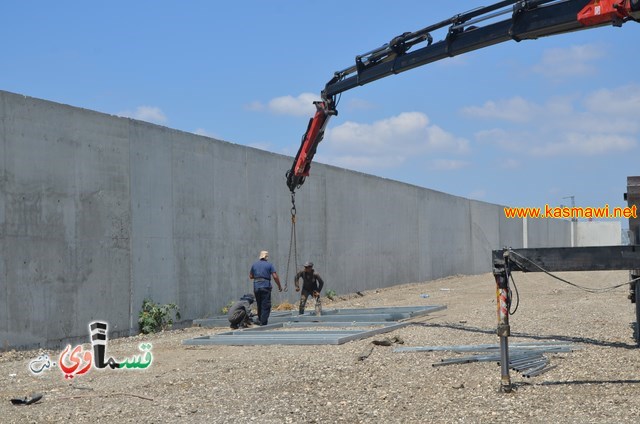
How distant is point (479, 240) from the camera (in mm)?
43531

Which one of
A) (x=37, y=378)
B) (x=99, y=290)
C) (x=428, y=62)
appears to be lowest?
(x=37, y=378)

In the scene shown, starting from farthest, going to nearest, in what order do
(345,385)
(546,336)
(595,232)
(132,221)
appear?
(595,232) → (132,221) → (546,336) → (345,385)

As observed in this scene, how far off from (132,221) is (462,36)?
25.1ft

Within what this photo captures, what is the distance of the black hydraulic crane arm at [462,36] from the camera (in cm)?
1144

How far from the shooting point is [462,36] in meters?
13.7

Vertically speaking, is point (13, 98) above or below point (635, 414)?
above

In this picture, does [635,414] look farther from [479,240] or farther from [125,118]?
[479,240]

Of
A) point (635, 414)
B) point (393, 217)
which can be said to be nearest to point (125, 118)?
point (635, 414)

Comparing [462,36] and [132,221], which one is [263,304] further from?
[462,36]

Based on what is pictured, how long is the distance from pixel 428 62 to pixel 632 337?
616 cm

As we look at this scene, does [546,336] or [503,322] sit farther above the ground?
[503,322]

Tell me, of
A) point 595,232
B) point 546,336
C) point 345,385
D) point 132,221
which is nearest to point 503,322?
point 345,385

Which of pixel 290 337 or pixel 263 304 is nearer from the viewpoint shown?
pixel 290 337

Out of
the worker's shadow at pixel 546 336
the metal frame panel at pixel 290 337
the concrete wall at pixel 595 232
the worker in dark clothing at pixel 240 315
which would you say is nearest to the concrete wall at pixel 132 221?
the worker in dark clothing at pixel 240 315
